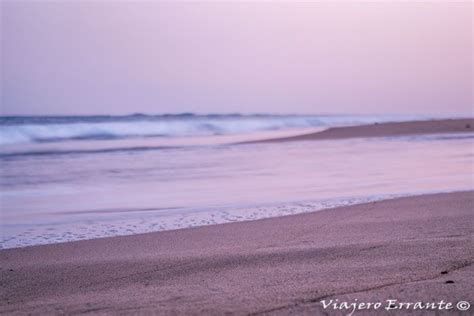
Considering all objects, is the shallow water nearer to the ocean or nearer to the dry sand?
the ocean

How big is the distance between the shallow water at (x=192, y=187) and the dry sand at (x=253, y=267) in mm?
1032

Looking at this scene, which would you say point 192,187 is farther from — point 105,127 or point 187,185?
point 105,127

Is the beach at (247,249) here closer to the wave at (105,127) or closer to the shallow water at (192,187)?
the shallow water at (192,187)

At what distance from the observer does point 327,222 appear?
22.8 ft

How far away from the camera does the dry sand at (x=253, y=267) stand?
3.95 m

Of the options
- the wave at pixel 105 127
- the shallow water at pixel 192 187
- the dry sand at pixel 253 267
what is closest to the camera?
the dry sand at pixel 253 267

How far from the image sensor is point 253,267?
490 cm

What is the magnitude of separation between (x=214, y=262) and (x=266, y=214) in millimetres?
2798

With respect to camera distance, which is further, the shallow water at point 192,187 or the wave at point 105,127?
the wave at point 105,127

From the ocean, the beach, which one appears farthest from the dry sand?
the ocean

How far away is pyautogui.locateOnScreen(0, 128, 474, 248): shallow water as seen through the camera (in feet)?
25.4

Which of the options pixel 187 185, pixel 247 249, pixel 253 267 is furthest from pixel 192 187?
pixel 253 267

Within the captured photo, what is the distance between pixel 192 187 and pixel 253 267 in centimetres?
623

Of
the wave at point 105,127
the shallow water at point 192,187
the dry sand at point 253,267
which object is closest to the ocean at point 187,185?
the shallow water at point 192,187
